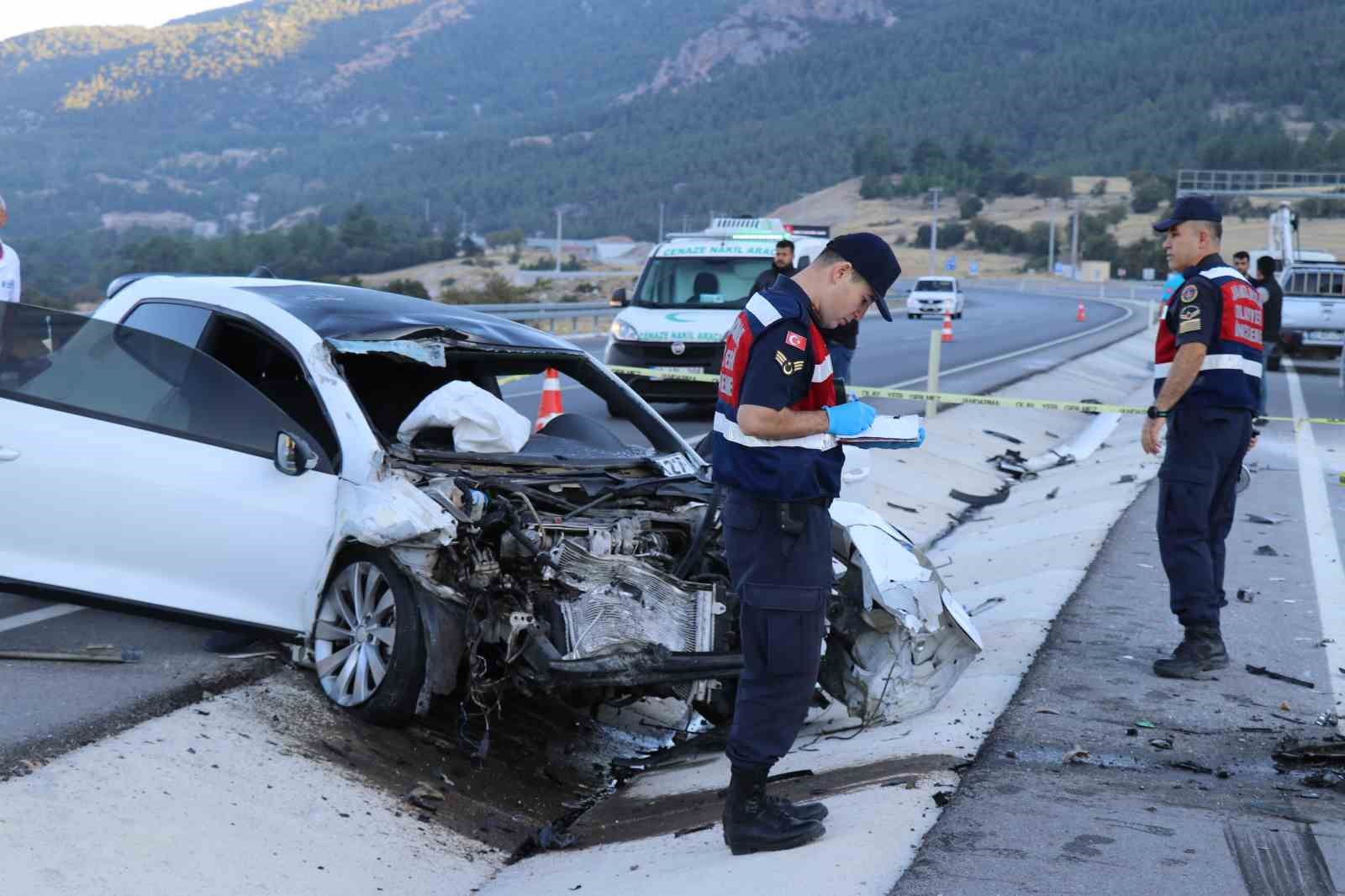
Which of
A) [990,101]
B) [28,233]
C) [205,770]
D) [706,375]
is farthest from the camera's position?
[990,101]

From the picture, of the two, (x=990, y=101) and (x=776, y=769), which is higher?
(x=990, y=101)

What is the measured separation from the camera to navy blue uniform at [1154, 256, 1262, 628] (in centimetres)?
607

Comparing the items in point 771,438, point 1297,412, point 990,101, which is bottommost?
point 1297,412

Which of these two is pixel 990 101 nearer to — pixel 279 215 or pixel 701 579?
pixel 279 215

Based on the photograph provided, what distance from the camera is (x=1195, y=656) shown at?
620cm

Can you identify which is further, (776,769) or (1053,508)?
(1053,508)

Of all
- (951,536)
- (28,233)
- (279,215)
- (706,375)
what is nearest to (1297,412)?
(706,375)

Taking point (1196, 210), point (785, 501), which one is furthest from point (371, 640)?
point (1196, 210)

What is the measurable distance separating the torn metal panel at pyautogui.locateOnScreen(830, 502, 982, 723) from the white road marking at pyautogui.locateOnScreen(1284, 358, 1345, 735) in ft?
4.73

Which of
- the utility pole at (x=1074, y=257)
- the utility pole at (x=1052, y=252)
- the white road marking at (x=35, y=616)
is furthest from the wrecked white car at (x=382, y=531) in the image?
the utility pole at (x=1052, y=252)

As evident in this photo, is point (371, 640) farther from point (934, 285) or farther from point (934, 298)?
point (934, 285)

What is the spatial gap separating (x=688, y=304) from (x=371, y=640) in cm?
1097

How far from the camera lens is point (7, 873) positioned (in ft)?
13.4

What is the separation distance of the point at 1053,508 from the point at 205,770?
754 cm
